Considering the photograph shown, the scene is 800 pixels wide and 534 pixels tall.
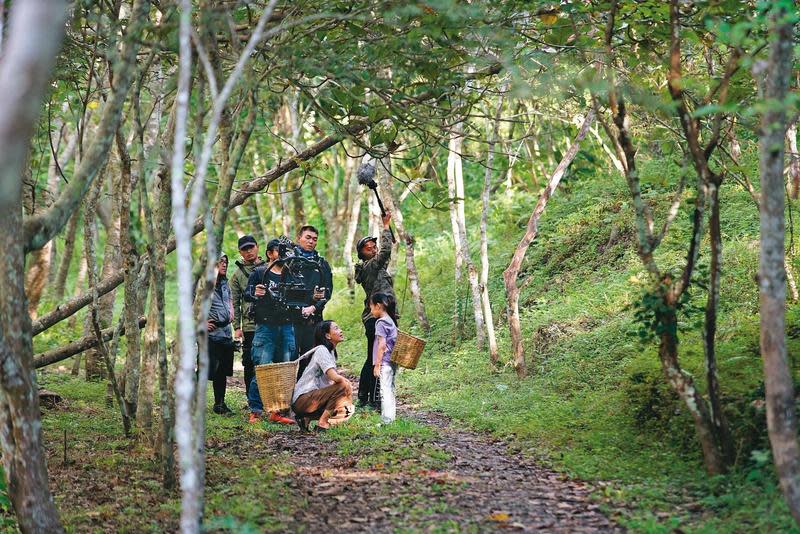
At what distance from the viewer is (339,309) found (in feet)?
72.1

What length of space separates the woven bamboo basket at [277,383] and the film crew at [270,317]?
893 mm

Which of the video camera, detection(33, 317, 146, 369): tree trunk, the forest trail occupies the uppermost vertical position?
the video camera

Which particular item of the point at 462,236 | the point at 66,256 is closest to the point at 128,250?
the point at 462,236

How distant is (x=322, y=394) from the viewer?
376 inches

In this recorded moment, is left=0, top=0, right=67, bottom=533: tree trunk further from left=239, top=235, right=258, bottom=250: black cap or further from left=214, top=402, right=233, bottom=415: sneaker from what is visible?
left=239, top=235, right=258, bottom=250: black cap

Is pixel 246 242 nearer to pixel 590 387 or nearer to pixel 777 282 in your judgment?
pixel 590 387

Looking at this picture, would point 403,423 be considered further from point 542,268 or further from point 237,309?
point 542,268

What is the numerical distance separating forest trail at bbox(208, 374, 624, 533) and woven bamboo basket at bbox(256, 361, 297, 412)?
320 mm

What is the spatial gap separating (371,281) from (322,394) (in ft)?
6.35

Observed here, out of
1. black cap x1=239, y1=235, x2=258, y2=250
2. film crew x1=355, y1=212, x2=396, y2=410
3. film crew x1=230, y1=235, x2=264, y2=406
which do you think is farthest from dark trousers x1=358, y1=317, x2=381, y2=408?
black cap x1=239, y1=235, x2=258, y2=250

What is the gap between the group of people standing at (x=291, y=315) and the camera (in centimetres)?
1007

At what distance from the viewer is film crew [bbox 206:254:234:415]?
10734 mm

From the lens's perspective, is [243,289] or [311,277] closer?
[311,277]

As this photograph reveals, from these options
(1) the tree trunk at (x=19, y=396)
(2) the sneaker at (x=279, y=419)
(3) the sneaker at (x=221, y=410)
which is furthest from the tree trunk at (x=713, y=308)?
(3) the sneaker at (x=221, y=410)
